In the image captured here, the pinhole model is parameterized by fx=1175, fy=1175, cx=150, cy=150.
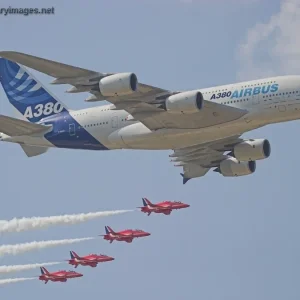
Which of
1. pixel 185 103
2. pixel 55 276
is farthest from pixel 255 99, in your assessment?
pixel 55 276

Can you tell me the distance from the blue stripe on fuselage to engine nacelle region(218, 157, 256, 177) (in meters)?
11.1

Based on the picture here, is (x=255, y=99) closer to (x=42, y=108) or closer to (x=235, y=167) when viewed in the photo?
(x=235, y=167)

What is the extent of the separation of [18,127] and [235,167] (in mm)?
17464

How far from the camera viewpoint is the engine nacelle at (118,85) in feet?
253

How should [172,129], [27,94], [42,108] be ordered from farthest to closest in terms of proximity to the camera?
[27,94] → [42,108] → [172,129]

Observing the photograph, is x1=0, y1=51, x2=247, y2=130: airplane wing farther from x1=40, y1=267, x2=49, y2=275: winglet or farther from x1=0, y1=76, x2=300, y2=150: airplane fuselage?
x1=40, y1=267, x2=49, y2=275: winglet

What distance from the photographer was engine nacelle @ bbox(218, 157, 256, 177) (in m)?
91.5

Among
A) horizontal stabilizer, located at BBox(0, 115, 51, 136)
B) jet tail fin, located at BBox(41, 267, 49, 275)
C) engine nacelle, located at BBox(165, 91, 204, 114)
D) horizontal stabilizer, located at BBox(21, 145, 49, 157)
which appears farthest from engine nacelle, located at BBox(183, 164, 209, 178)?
jet tail fin, located at BBox(41, 267, 49, 275)

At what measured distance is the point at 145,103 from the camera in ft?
268

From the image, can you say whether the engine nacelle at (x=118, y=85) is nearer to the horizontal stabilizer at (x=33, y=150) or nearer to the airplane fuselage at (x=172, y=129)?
the airplane fuselage at (x=172, y=129)

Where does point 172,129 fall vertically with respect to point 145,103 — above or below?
below

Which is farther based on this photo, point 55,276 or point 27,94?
point 55,276

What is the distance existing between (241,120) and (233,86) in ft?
9.29

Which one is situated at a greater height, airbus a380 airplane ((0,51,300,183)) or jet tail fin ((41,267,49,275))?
airbus a380 airplane ((0,51,300,183))
